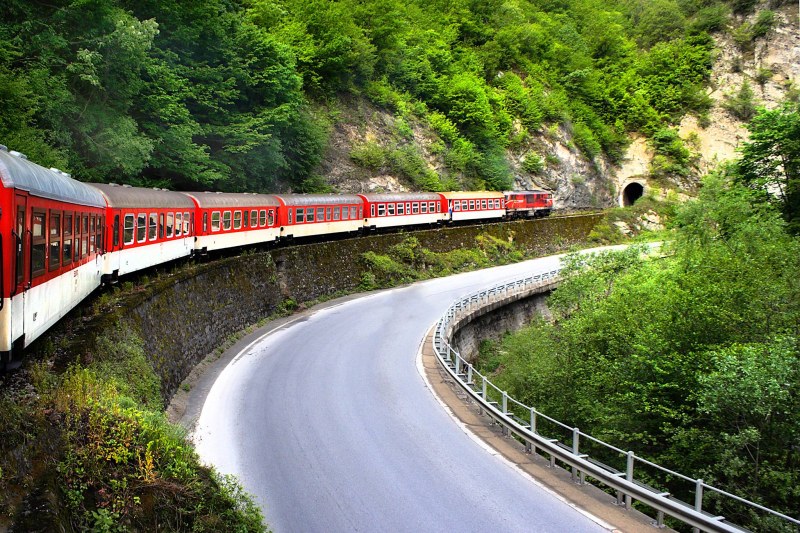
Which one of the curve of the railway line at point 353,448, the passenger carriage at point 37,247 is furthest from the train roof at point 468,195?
the passenger carriage at point 37,247

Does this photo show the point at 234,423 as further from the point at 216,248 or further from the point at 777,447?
the point at 216,248

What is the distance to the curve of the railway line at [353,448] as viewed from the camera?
8.55 metres

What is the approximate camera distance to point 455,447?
1133 centimetres

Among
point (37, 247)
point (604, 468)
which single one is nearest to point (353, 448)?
point (604, 468)

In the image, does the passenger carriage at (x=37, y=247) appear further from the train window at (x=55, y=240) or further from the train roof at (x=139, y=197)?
the train roof at (x=139, y=197)

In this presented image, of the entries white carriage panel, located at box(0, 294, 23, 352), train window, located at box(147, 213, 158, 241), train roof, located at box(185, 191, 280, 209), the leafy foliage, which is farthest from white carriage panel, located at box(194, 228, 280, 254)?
white carriage panel, located at box(0, 294, 23, 352)

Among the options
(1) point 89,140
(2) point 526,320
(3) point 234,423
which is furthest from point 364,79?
(3) point 234,423

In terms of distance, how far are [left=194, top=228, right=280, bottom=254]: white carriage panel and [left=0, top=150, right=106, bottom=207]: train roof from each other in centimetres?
1042

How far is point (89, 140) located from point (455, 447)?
20.2 metres

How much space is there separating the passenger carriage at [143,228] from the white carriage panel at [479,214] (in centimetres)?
2588

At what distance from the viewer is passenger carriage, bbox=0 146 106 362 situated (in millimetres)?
7715

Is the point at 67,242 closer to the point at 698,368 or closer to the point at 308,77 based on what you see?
the point at 698,368

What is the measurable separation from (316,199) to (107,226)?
1747 centimetres

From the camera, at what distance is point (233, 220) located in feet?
83.5
